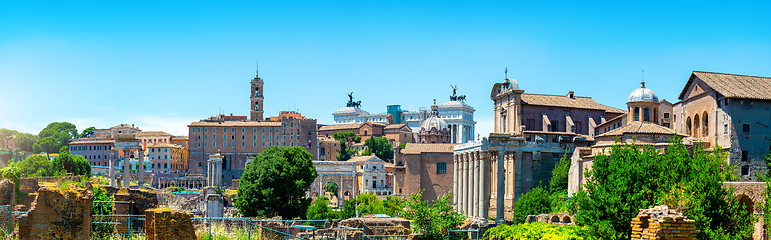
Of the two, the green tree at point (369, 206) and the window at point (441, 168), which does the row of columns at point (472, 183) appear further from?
the green tree at point (369, 206)

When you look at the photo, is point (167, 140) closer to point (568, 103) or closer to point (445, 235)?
point (568, 103)

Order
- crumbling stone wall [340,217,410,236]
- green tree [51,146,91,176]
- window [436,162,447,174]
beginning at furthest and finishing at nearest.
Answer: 1. green tree [51,146,91,176]
2. window [436,162,447,174]
3. crumbling stone wall [340,217,410,236]

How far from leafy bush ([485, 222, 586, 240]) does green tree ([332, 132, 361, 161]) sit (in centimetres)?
10205

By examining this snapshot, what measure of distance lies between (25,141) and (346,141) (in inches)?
2069

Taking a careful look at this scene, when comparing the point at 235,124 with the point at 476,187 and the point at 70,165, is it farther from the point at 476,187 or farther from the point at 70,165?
the point at 476,187

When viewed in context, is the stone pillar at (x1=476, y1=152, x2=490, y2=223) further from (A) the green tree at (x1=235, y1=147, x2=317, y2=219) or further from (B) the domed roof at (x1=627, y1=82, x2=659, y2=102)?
(A) the green tree at (x1=235, y1=147, x2=317, y2=219)

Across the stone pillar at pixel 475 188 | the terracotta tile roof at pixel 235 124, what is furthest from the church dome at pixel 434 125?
the terracotta tile roof at pixel 235 124

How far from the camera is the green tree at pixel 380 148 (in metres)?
127

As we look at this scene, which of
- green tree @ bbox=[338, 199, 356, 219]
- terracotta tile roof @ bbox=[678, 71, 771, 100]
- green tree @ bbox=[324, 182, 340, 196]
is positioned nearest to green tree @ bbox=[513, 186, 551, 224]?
terracotta tile roof @ bbox=[678, 71, 771, 100]

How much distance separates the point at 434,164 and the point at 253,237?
45475 mm

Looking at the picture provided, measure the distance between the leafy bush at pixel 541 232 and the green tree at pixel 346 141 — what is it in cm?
10205

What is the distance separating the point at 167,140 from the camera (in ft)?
444

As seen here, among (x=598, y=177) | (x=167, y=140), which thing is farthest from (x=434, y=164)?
(x=167, y=140)

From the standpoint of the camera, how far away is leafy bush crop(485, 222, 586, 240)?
21734 mm
